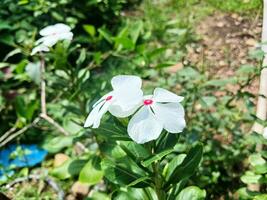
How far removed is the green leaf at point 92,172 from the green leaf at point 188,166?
0.70 m

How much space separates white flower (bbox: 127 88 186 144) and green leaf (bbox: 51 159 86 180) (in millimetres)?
1223

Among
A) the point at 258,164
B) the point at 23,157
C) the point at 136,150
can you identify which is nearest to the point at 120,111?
the point at 136,150

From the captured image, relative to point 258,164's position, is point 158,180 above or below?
above

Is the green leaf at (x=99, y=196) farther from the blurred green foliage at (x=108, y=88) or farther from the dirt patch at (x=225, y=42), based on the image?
the dirt patch at (x=225, y=42)

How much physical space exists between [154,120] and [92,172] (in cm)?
115

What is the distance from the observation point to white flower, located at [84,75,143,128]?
1.20 metres

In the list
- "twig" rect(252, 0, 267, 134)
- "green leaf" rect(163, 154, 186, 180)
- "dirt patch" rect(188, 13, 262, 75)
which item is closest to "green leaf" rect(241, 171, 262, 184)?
"twig" rect(252, 0, 267, 134)

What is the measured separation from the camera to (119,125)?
1.47 meters

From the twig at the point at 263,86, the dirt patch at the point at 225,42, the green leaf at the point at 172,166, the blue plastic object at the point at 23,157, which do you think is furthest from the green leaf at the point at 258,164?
the blue plastic object at the point at 23,157

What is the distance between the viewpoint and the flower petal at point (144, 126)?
1.20m

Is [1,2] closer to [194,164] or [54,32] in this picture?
[54,32]

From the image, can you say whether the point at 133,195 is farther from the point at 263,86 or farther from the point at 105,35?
the point at 105,35

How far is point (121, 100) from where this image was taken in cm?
121

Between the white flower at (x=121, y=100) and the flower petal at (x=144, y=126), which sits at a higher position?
the white flower at (x=121, y=100)
